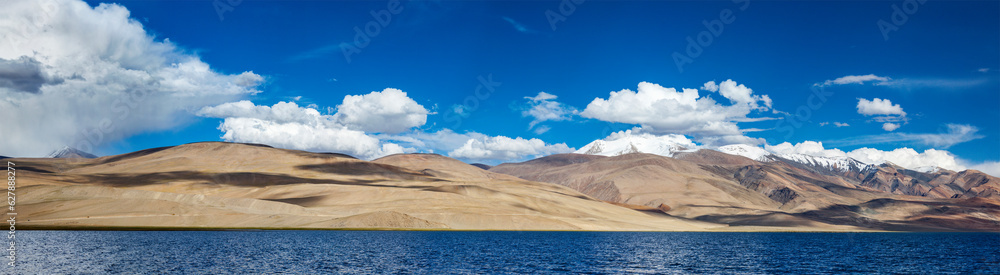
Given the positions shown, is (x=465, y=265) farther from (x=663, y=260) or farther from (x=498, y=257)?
(x=663, y=260)

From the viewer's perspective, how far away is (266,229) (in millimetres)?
193875

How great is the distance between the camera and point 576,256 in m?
99.9

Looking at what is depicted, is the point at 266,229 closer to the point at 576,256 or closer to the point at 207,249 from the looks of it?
the point at 207,249

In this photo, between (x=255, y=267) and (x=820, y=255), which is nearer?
(x=255, y=267)

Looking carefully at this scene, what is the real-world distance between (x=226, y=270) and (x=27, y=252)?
35.1m

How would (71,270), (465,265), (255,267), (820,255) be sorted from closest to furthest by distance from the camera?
(71,270) < (255,267) < (465,265) < (820,255)

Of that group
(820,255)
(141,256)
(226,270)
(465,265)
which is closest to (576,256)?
(465,265)

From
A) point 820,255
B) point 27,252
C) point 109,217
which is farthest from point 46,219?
point 820,255

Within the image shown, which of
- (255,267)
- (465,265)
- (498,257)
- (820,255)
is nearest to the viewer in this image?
(255,267)

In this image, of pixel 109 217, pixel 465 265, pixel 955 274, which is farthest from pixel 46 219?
pixel 955 274

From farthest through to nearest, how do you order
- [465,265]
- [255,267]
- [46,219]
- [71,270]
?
[46,219]
[465,265]
[255,267]
[71,270]

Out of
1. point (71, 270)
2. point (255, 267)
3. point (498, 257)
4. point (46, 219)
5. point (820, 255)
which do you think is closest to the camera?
point (71, 270)

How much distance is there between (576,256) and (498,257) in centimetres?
1224

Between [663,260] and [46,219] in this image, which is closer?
[663,260]
